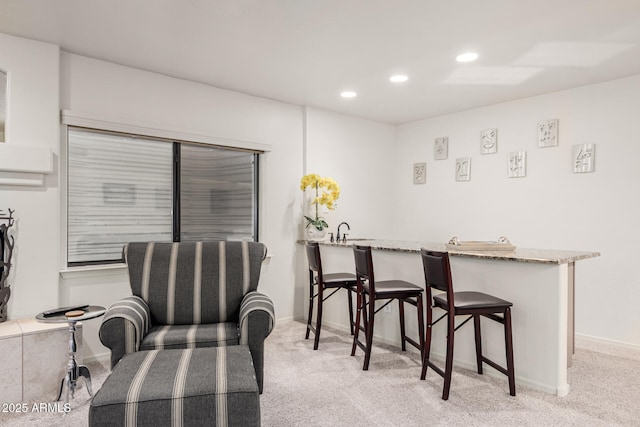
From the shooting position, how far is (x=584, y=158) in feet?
13.0

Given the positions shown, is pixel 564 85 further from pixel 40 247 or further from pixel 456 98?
pixel 40 247

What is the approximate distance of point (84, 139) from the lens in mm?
3416

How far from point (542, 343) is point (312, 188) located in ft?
8.85

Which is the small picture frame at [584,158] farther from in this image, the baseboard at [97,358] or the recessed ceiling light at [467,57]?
the baseboard at [97,358]

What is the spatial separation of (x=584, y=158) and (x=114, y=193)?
4385mm

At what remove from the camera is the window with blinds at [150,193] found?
341 centimetres

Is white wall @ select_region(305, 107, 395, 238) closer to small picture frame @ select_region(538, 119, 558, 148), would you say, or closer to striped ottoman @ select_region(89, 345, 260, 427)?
small picture frame @ select_region(538, 119, 558, 148)

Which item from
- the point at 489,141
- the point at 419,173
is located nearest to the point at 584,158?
the point at 489,141

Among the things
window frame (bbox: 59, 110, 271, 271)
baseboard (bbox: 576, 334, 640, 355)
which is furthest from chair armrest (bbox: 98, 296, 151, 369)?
baseboard (bbox: 576, 334, 640, 355)

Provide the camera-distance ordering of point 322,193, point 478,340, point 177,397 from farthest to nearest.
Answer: point 322,193, point 478,340, point 177,397

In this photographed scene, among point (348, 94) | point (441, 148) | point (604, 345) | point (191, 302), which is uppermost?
point (348, 94)

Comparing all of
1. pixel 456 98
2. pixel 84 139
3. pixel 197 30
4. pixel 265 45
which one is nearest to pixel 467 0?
pixel 265 45

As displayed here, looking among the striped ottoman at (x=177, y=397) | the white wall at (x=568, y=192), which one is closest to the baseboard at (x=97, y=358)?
the striped ottoman at (x=177, y=397)

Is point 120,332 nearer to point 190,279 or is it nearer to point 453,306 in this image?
point 190,279
